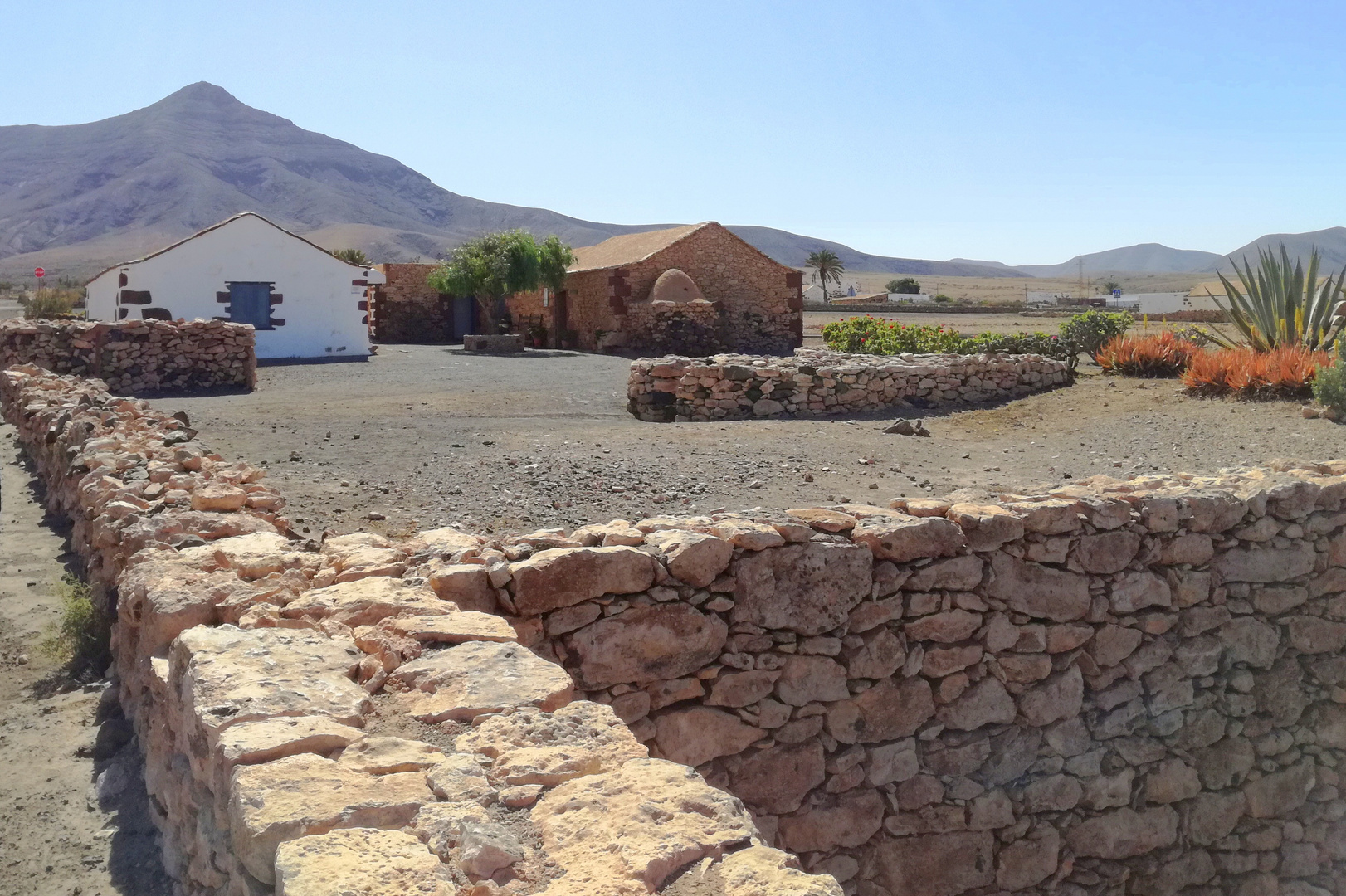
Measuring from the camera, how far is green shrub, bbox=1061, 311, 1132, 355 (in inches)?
639

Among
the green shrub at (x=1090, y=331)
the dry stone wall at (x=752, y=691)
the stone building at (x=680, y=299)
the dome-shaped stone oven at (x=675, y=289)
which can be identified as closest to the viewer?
the dry stone wall at (x=752, y=691)

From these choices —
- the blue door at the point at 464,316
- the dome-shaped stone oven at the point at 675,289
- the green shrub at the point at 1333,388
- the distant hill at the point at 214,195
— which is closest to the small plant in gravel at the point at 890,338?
the dome-shaped stone oven at the point at 675,289

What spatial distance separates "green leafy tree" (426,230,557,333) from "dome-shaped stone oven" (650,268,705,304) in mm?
3684

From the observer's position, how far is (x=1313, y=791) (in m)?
6.16

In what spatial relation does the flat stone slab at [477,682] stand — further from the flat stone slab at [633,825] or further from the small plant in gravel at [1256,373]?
the small plant in gravel at [1256,373]

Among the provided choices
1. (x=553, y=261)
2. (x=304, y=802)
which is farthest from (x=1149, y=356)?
(x=553, y=261)

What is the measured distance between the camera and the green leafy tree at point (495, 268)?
1112 inches

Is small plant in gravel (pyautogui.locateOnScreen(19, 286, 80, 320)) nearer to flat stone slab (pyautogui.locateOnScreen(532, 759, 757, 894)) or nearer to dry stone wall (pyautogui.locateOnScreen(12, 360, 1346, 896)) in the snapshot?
dry stone wall (pyautogui.locateOnScreen(12, 360, 1346, 896))

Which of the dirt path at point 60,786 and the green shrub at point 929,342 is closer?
the dirt path at point 60,786

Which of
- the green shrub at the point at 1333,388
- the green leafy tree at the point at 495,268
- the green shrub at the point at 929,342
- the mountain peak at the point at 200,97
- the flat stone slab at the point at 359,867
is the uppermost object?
the mountain peak at the point at 200,97

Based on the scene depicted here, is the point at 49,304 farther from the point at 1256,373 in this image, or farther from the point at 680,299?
the point at 1256,373

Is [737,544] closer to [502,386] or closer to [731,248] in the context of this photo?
[502,386]

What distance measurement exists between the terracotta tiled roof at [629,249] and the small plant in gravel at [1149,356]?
14571 mm

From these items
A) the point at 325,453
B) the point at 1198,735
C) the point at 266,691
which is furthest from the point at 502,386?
the point at 266,691
